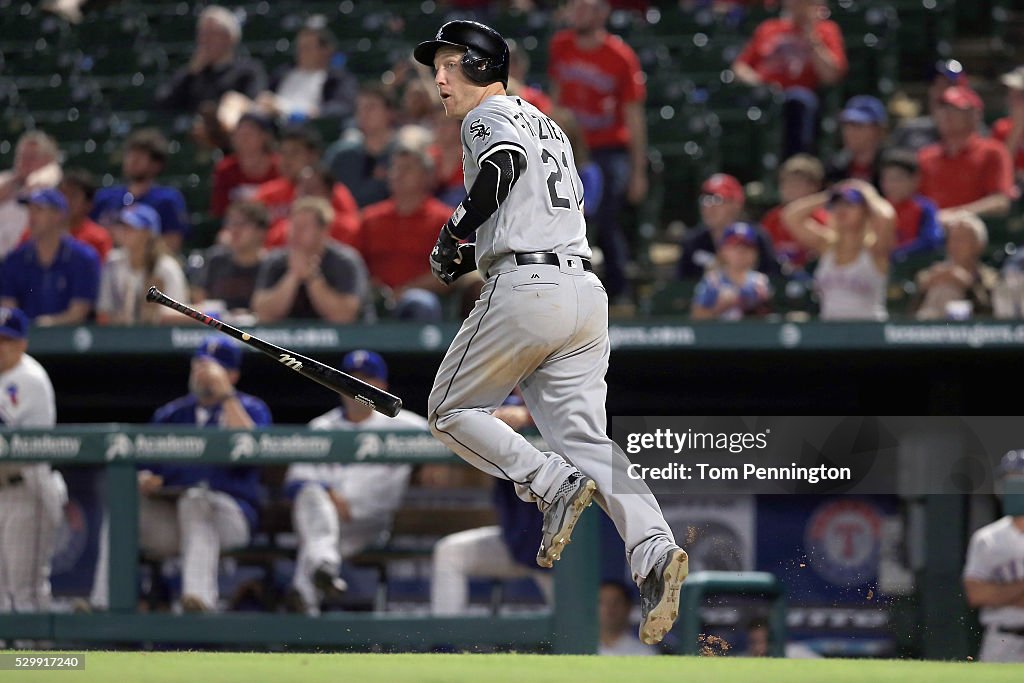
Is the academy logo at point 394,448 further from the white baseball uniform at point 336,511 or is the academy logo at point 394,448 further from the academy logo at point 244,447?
the academy logo at point 244,447

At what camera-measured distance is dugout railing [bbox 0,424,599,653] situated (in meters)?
6.25

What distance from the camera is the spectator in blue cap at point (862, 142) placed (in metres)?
8.78

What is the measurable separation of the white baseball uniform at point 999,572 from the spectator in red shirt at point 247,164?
196 inches

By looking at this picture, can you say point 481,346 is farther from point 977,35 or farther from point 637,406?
point 977,35

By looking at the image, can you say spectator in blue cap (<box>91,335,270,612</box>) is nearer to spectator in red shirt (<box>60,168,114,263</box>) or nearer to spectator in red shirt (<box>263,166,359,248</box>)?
spectator in red shirt (<box>263,166,359,248</box>)

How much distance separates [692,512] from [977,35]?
580cm

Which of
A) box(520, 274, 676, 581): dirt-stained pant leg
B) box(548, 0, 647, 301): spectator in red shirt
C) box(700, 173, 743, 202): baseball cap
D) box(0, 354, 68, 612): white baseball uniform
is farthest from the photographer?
box(548, 0, 647, 301): spectator in red shirt

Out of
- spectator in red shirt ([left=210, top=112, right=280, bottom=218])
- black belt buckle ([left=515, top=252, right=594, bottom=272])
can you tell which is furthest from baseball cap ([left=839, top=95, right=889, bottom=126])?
black belt buckle ([left=515, top=252, right=594, bottom=272])

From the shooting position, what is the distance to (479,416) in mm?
4582

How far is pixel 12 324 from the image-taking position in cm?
714


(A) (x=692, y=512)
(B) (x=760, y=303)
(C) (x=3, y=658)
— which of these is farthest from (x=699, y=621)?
(C) (x=3, y=658)

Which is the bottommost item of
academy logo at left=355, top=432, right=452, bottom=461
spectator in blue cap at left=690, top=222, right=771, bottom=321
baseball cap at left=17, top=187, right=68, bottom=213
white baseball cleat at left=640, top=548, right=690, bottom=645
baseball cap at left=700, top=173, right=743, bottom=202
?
white baseball cleat at left=640, top=548, right=690, bottom=645

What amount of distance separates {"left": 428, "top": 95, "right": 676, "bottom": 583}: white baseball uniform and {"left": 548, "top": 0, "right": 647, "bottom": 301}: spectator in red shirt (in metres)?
4.37

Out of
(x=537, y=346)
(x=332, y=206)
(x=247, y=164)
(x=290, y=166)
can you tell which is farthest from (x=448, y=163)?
(x=537, y=346)
